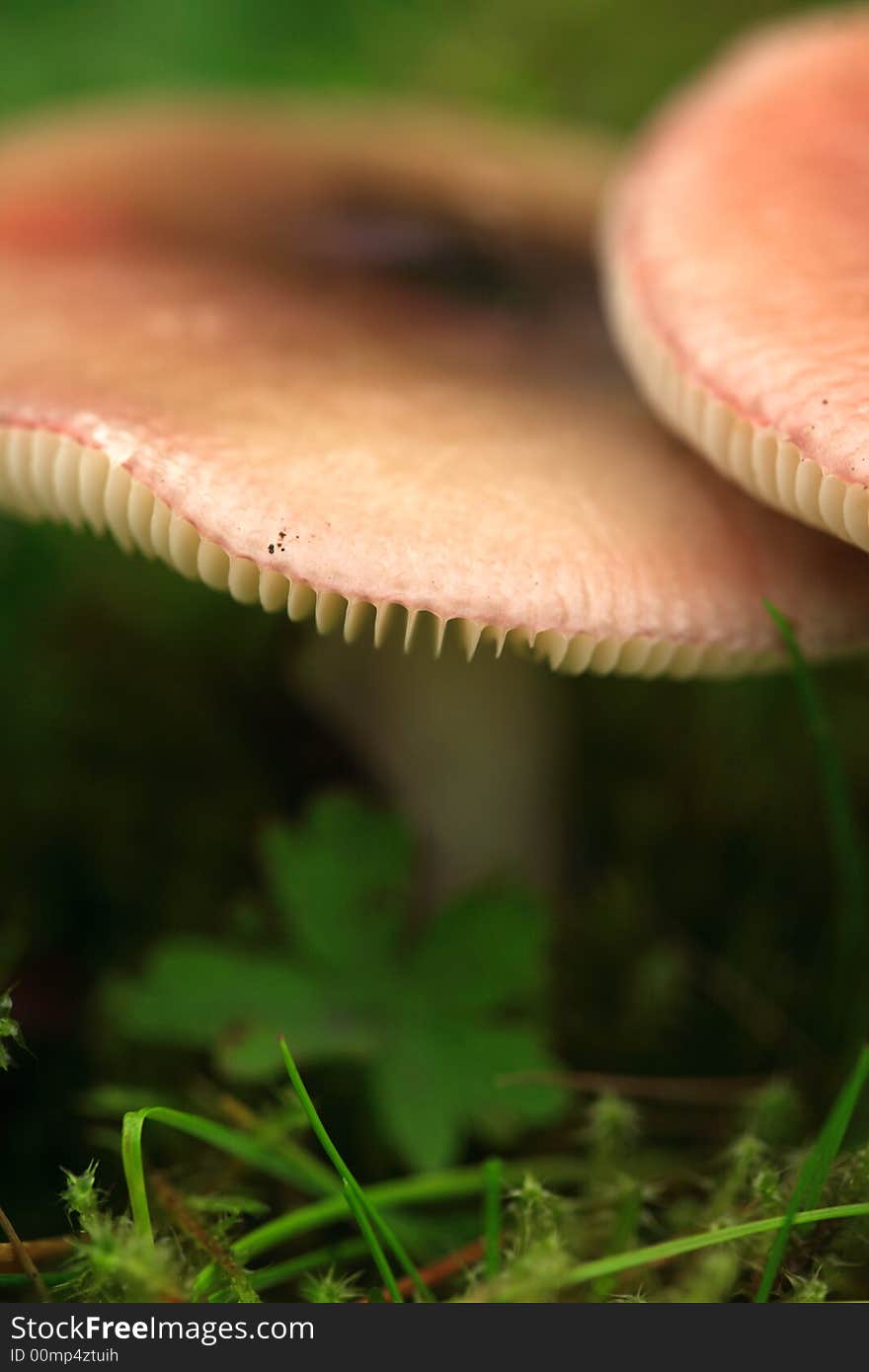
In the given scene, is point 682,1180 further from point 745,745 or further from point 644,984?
point 745,745

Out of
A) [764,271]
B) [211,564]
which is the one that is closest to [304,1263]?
[211,564]

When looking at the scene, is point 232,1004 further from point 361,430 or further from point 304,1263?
point 361,430

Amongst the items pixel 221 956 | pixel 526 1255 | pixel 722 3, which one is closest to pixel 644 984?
pixel 221 956

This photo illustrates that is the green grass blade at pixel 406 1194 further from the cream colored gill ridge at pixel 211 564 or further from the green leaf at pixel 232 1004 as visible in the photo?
the cream colored gill ridge at pixel 211 564

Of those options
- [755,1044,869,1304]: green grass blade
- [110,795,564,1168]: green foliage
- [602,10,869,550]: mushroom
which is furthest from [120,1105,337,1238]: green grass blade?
[602,10,869,550]: mushroom

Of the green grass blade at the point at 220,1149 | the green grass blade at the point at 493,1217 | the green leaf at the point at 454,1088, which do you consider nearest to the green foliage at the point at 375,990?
the green leaf at the point at 454,1088
